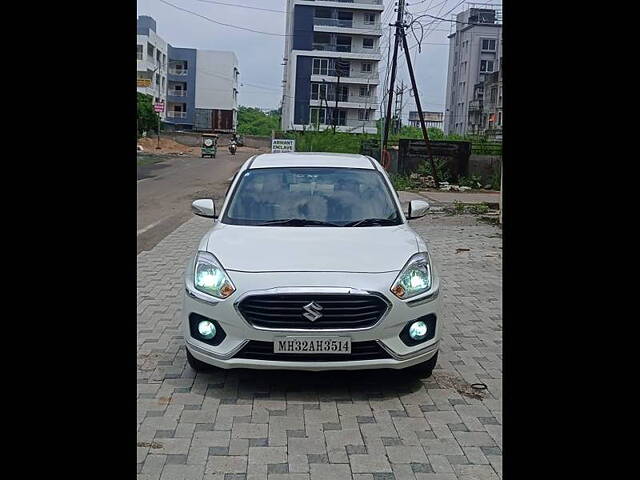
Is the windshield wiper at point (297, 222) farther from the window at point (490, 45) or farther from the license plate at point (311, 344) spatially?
the window at point (490, 45)

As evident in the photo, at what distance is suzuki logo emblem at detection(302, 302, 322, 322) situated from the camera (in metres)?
4.61

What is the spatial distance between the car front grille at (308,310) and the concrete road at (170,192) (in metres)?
1.96

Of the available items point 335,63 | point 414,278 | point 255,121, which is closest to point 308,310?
point 414,278

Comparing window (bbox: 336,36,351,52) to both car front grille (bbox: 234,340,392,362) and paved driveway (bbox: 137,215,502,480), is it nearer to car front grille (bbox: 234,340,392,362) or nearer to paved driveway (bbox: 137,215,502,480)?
paved driveway (bbox: 137,215,502,480)

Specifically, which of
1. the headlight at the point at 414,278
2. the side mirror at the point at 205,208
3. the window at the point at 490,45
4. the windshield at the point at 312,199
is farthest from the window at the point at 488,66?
the side mirror at the point at 205,208

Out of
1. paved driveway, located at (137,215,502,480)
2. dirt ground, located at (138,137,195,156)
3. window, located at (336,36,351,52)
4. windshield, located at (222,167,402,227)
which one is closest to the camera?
paved driveway, located at (137,215,502,480)

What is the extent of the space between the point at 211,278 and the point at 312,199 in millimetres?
1307

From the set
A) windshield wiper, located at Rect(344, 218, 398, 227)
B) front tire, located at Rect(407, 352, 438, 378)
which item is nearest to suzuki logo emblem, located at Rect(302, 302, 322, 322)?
front tire, located at Rect(407, 352, 438, 378)

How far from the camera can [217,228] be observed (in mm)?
5668

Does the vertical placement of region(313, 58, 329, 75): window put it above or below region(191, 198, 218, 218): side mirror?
above
